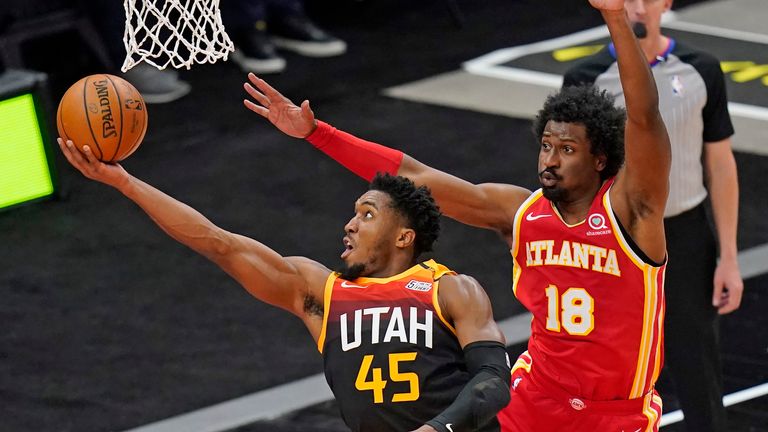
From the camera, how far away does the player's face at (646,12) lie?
556 cm

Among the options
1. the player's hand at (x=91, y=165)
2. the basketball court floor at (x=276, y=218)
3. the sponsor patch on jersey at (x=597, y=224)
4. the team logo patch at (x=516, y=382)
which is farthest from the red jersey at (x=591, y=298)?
the basketball court floor at (x=276, y=218)

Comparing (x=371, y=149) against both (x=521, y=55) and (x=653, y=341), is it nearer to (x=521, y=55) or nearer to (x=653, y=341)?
(x=653, y=341)

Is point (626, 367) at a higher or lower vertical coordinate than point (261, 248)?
lower

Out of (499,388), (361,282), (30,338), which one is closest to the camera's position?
(499,388)

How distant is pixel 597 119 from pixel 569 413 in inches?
37.7

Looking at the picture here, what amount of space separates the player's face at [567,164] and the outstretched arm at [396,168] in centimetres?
39

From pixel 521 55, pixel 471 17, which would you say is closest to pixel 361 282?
pixel 521 55

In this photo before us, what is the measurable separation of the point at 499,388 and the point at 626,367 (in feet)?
2.02

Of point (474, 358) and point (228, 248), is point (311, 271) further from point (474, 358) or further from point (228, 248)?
point (474, 358)

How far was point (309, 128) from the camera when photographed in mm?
5188

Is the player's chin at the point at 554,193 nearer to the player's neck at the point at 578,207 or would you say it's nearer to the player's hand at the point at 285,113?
the player's neck at the point at 578,207

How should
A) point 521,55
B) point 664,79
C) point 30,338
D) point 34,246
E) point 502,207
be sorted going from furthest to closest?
point 521,55
point 34,246
point 30,338
point 664,79
point 502,207

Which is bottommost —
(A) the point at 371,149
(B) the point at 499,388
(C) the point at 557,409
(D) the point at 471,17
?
(D) the point at 471,17

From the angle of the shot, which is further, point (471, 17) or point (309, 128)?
point (471, 17)
